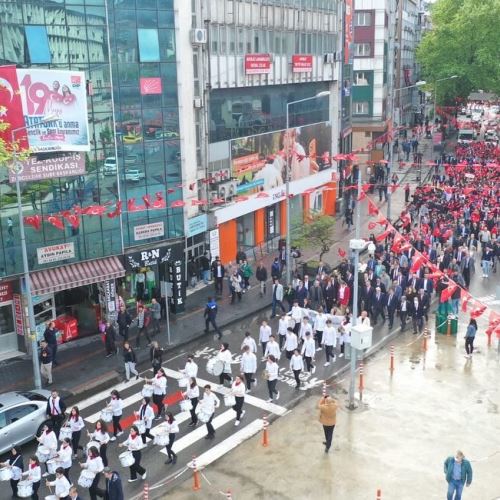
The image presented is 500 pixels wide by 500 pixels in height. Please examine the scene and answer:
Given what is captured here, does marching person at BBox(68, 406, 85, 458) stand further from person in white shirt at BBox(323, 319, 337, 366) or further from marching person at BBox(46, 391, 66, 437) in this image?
person in white shirt at BBox(323, 319, 337, 366)

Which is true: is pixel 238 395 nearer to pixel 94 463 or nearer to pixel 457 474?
pixel 94 463

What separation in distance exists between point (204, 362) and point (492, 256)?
14.8 m

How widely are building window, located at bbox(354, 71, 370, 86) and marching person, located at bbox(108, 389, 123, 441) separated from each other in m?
51.4

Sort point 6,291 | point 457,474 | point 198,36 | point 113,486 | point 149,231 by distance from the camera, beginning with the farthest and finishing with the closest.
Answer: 1. point 198,36
2. point 149,231
3. point 6,291
4. point 113,486
5. point 457,474

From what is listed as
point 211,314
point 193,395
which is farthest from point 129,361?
point 211,314

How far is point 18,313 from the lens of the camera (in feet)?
76.1

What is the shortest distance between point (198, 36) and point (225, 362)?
13980 millimetres

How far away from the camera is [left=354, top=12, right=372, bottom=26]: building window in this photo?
61.3 meters

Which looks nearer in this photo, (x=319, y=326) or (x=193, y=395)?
(x=193, y=395)

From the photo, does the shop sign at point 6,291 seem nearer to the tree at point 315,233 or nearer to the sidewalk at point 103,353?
the sidewalk at point 103,353

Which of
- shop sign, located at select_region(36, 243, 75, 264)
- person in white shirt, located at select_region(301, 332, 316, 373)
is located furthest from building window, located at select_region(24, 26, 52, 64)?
person in white shirt, located at select_region(301, 332, 316, 373)

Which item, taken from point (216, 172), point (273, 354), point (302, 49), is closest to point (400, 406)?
point (273, 354)

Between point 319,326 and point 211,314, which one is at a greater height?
point 319,326

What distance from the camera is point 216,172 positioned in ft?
100
